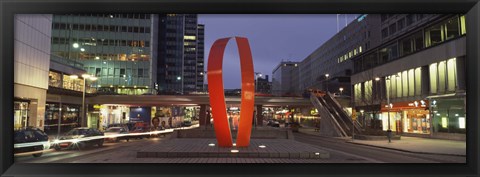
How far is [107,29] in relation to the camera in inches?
2963

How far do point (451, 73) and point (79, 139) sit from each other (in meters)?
34.9

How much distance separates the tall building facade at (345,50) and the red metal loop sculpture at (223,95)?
6048cm

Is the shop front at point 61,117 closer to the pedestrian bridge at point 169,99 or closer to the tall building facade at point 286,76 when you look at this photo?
the pedestrian bridge at point 169,99

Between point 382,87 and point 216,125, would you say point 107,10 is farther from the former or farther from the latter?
point 382,87

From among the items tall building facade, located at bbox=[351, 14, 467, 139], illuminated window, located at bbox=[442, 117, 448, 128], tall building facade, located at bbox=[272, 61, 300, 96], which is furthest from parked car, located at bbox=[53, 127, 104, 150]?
tall building facade, located at bbox=[272, 61, 300, 96]

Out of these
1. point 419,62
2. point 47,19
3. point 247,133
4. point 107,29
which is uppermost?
point 107,29

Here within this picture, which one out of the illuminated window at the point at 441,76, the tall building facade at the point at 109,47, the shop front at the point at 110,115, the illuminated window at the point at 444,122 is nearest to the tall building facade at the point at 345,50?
the illuminated window at the point at 441,76

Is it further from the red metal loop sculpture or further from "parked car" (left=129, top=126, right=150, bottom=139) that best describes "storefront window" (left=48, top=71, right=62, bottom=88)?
the red metal loop sculpture

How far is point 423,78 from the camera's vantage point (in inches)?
1710

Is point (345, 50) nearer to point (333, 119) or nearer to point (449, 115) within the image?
point (333, 119)

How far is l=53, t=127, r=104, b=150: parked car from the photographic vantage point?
2456 cm
